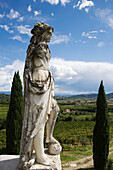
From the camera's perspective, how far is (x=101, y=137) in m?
11.8

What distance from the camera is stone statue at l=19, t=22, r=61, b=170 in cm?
377

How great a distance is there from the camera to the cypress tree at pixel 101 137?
11555 millimetres

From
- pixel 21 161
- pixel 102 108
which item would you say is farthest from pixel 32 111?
pixel 102 108

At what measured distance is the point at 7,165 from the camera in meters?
4.23

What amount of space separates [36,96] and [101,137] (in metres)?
9.72

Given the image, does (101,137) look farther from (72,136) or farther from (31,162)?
(72,136)

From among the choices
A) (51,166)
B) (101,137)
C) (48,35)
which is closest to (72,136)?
(101,137)

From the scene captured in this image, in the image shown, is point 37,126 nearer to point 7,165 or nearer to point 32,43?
point 7,165

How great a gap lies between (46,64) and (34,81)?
611mm

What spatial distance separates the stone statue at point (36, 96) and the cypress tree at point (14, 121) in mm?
6219

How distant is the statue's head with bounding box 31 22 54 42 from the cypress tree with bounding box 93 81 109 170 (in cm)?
932

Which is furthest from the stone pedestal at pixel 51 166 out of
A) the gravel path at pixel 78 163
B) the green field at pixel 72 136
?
the gravel path at pixel 78 163

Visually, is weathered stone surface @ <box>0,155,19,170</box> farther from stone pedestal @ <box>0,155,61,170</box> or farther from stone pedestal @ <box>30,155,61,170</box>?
stone pedestal @ <box>30,155,61,170</box>

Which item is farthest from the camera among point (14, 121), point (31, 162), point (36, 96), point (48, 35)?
point (14, 121)
